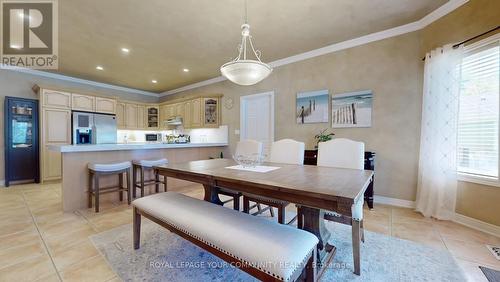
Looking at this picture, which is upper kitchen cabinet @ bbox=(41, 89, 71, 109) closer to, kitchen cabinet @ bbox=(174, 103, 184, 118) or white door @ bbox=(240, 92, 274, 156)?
kitchen cabinet @ bbox=(174, 103, 184, 118)

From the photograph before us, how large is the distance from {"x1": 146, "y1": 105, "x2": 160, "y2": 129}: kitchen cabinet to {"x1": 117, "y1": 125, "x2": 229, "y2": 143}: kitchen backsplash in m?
0.37

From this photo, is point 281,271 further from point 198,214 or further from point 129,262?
point 129,262

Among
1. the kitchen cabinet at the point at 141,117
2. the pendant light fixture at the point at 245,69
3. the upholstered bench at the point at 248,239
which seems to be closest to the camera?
the upholstered bench at the point at 248,239

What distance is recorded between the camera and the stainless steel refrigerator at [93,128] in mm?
4691

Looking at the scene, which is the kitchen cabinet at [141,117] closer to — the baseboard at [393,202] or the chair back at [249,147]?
the chair back at [249,147]

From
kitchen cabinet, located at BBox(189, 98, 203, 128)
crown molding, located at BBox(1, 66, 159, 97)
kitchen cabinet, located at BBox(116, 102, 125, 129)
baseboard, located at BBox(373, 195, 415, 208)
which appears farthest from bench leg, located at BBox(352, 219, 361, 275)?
crown molding, located at BBox(1, 66, 159, 97)

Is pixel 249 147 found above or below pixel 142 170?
above

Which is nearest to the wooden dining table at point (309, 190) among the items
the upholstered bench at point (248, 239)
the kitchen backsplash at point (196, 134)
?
the upholstered bench at point (248, 239)

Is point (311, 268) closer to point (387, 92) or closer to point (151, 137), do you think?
point (387, 92)

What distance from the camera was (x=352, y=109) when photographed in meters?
3.31

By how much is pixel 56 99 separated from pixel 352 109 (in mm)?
6146

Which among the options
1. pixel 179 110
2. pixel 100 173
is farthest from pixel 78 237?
pixel 179 110

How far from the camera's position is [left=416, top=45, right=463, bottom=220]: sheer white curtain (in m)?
2.41

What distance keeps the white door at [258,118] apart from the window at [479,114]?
2.82 metres
